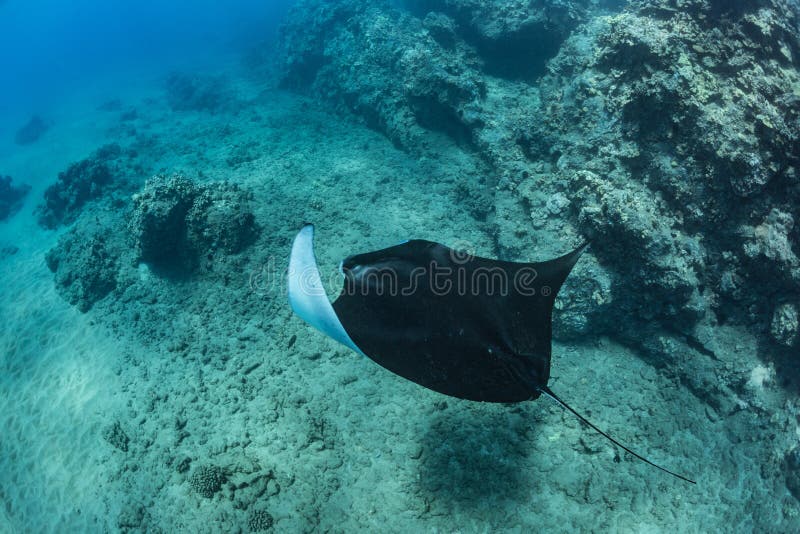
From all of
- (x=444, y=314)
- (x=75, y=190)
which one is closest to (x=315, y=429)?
(x=444, y=314)

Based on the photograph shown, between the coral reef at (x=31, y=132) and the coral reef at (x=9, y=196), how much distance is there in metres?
7.27

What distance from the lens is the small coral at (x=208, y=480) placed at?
3.84 metres

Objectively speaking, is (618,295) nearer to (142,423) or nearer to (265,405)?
(265,405)

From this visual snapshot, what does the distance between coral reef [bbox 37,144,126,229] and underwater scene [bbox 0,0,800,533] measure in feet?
12.0

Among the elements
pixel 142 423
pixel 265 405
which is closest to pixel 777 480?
pixel 265 405

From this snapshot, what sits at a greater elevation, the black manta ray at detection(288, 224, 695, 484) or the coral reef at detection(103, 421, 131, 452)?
the black manta ray at detection(288, 224, 695, 484)

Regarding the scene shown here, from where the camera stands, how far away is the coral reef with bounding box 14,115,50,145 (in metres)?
20.5

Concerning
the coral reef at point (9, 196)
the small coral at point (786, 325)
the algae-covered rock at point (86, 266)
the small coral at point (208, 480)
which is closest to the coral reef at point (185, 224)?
the algae-covered rock at point (86, 266)

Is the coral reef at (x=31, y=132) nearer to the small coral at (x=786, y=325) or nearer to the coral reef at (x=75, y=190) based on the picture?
the coral reef at (x=75, y=190)

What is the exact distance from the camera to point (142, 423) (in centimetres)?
477

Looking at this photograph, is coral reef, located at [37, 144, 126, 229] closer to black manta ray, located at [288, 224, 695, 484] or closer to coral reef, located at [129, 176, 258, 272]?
coral reef, located at [129, 176, 258, 272]

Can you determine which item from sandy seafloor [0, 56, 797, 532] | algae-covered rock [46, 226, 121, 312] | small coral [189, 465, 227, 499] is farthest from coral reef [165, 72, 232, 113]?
small coral [189, 465, 227, 499]

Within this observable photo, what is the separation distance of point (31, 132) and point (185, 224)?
24146mm

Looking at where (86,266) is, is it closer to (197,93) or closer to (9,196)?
(9,196)
